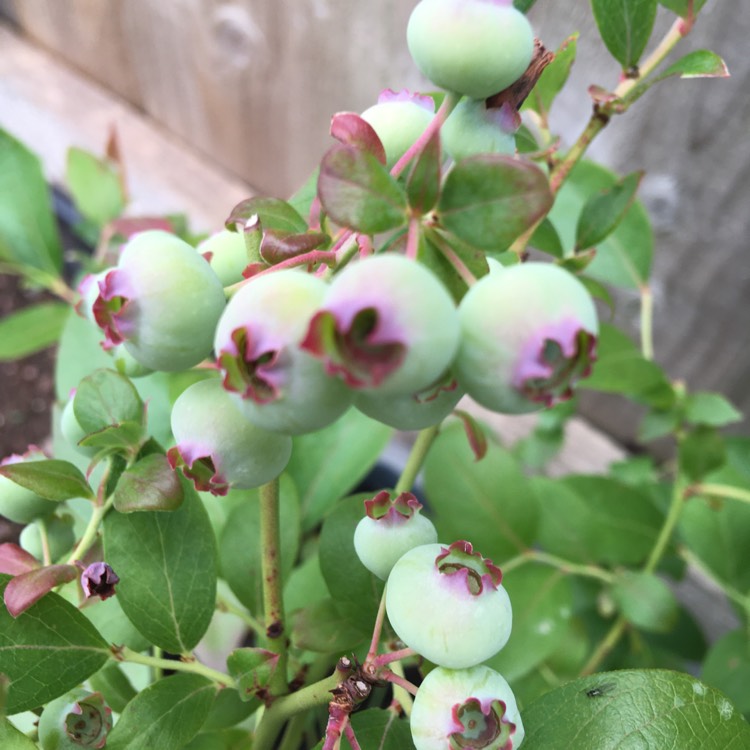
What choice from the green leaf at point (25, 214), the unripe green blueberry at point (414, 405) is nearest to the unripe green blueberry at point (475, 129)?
the unripe green blueberry at point (414, 405)

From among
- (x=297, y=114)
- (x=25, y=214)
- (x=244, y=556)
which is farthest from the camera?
(x=297, y=114)

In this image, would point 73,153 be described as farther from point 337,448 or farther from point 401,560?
point 401,560

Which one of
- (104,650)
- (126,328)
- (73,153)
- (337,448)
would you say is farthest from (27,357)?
(126,328)

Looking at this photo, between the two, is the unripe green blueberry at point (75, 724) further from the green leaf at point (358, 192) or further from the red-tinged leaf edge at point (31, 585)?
the green leaf at point (358, 192)

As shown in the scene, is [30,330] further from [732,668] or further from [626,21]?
[732,668]

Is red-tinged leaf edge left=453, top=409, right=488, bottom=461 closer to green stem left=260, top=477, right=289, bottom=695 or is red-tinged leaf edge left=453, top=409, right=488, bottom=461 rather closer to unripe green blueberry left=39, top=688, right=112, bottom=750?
green stem left=260, top=477, right=289, bottom=695

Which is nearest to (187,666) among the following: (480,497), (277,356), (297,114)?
(277,356)
